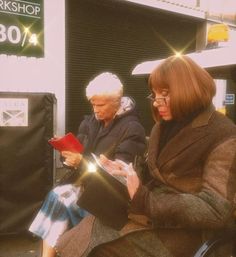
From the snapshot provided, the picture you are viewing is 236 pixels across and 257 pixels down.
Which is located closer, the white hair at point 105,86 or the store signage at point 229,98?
the white hair at point 105,86

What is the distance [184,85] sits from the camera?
7.26ft

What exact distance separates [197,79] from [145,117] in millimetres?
8274

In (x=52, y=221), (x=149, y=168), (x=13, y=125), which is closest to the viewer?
(x=149, y=168)

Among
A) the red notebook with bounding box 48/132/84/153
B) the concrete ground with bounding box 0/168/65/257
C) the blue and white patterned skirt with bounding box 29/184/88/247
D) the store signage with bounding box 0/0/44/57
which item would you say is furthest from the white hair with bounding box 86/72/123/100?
the store signage with bounding box 0/0/44/57

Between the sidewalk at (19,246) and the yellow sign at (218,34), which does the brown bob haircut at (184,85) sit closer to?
the yellow sign at (218,34)

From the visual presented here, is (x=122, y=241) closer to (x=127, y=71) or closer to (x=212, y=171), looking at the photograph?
(x=212, y=171)

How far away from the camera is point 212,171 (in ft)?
6.73

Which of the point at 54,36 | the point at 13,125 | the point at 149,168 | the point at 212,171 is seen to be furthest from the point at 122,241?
the point at 54,36

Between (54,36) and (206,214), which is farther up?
(54,36)

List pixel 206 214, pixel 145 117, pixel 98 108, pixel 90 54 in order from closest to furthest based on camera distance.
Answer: pixel 206 214 → pixel 98 108 → pixel 90 54 → pixel 145 117

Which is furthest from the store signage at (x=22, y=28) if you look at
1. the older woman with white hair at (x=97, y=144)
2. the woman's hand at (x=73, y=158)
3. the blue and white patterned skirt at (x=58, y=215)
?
the blue and white patterned skirt at (x=58, y=215)

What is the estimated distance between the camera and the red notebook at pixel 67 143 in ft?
9.40

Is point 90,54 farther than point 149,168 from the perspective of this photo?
Yes

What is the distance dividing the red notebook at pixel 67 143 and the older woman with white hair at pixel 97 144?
0.24 ft
